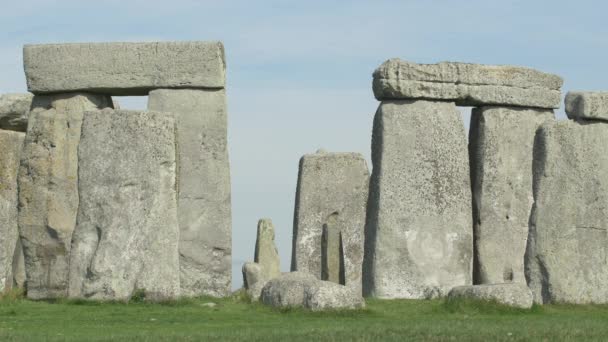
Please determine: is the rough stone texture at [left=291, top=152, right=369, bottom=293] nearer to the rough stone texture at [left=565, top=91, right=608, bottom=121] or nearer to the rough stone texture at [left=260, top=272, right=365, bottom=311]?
the rough stone texture at [left=565, top=91, right=608, bottom=121]

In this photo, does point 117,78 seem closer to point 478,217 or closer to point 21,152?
point 21,152

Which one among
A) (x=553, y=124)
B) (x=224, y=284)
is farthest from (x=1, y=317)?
(x=553, y=124)

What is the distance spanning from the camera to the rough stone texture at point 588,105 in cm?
2570

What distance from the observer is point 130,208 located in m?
23.5

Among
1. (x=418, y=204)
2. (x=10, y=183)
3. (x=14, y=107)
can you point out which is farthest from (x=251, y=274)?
(x=14, y=107)

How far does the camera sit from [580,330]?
2008 cm

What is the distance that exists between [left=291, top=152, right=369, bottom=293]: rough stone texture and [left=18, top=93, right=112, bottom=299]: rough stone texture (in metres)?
4.48

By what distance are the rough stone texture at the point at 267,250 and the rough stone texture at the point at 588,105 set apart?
24.3ft

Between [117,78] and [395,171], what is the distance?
4.65 metres

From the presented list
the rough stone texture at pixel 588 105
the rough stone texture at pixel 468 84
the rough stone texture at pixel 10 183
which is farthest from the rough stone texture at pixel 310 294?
the rough stone texture at pixel 10 183

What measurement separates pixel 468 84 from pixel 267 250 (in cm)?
530

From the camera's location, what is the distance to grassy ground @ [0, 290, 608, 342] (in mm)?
19359

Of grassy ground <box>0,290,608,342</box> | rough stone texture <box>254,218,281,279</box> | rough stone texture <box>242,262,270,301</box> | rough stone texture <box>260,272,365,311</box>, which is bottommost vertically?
grassy ground <box>0,290,608,342</box>

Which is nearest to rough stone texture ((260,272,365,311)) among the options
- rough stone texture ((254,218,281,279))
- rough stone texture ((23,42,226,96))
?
rough stone texture ((23,42,226,96))
